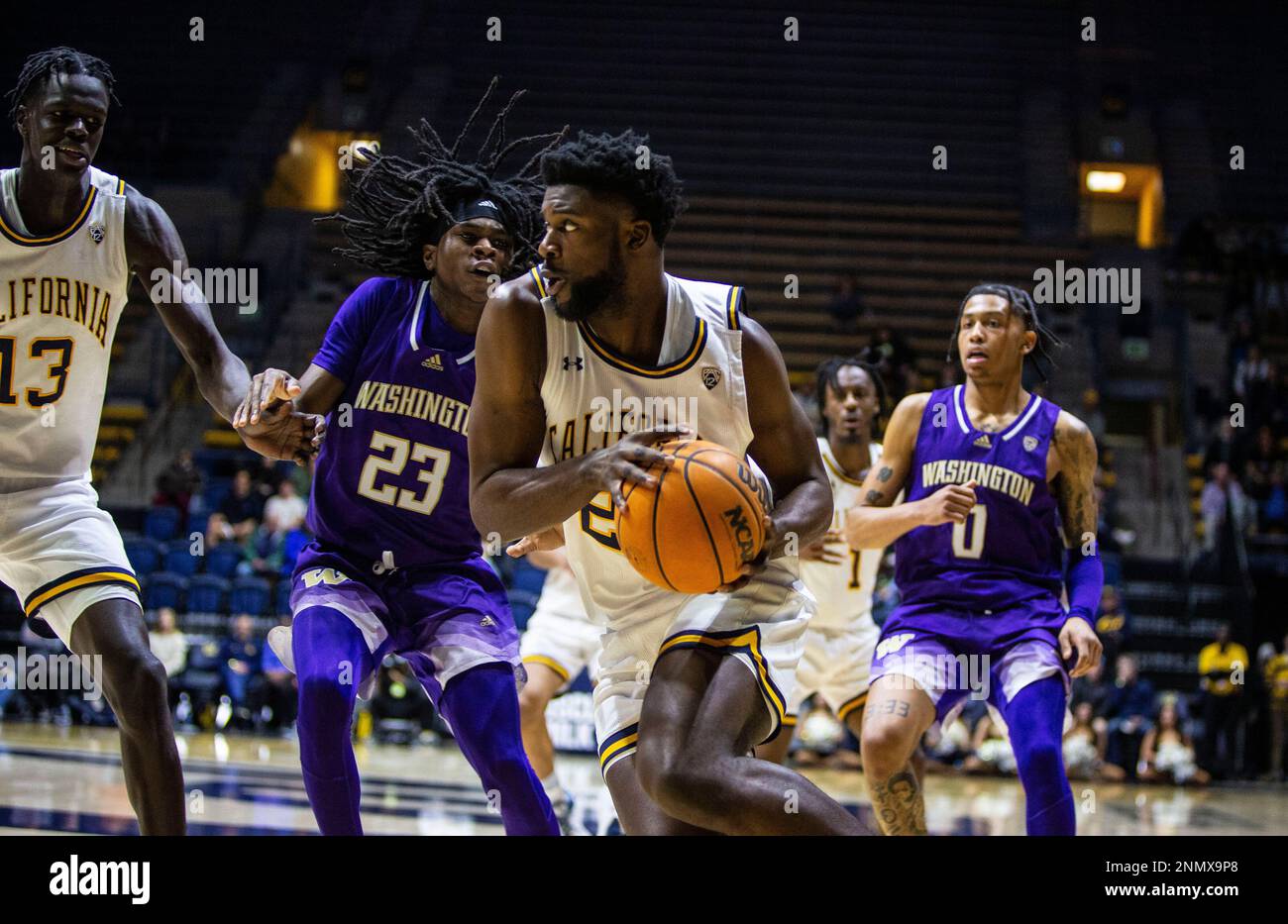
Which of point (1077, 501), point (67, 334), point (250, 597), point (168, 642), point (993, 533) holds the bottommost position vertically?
point (168, 642)

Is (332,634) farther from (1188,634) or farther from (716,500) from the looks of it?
(1188,634)

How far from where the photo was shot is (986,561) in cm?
477

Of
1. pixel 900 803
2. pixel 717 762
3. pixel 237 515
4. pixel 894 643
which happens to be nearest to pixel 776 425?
pixel 717 762

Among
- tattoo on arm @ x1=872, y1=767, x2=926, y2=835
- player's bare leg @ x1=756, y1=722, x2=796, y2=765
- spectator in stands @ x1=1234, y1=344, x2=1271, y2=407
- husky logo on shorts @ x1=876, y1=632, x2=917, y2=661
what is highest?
spectator in stands @ x1=1234, y1=344, x2=1271, y2=407

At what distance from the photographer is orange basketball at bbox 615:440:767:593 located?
300cm

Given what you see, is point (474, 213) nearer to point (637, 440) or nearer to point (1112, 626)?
point (637, 440)

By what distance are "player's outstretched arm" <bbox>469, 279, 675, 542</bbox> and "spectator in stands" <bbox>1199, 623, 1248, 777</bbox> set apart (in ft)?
30.5

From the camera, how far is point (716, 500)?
300cm

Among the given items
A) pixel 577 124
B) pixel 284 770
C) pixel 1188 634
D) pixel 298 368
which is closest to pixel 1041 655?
pixel 284 770

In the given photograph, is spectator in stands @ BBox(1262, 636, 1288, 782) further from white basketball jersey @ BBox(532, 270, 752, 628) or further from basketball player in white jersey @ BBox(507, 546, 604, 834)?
white basketball jersey @ BBox(532, 270, 752, 628)

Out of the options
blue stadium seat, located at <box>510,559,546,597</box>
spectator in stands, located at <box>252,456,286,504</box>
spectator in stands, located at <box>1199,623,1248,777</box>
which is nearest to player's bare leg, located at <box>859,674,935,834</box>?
blue stadium seat, located at <box>510,559,546,597</box>

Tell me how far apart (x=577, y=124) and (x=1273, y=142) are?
9902 mm

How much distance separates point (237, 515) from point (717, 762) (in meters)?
10.5

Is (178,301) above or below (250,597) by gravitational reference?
above
